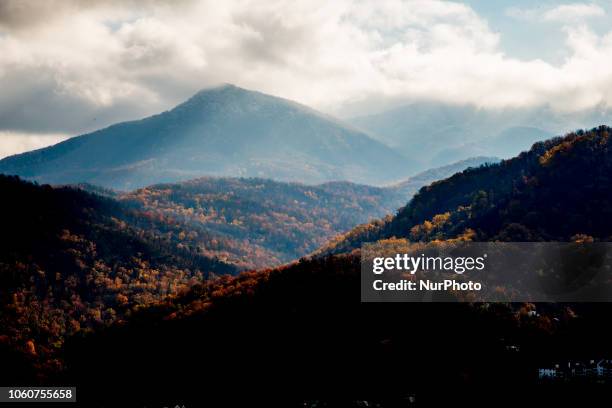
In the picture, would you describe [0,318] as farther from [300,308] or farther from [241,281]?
[300,308]

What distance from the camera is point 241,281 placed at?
191625 mm

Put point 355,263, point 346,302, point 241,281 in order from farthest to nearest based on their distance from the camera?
point 241,281, point 355,263, point 346,302

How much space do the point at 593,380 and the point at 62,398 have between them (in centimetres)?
10860

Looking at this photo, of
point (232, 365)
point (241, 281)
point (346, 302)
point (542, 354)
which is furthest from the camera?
point (241, 281)

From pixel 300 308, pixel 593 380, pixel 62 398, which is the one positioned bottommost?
pixel 62 398

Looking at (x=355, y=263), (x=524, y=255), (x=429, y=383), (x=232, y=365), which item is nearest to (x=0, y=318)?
(x=232, y=365)

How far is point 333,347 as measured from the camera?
139 m

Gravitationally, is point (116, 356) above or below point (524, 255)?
below

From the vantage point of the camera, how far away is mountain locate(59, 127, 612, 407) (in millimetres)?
122438

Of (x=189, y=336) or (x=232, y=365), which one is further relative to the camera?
(x=189, y=336)

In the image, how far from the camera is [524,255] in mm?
183500

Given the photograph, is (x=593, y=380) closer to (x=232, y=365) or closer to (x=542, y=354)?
(x=542, y=354)

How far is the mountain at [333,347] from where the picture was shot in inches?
4820

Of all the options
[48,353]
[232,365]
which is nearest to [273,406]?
[232,365]
